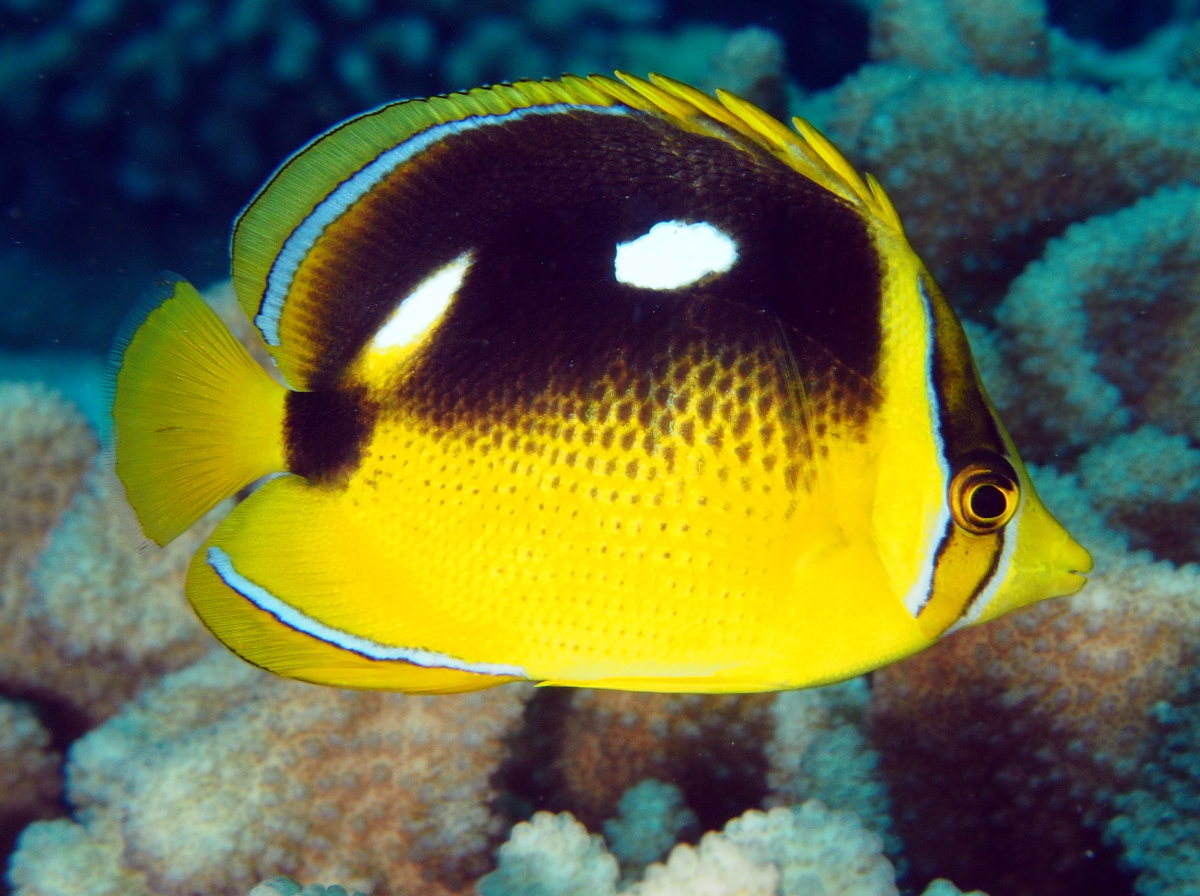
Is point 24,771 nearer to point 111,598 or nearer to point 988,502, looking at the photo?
point 111,598

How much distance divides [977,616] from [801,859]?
59 cm

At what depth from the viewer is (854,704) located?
6.23 feet

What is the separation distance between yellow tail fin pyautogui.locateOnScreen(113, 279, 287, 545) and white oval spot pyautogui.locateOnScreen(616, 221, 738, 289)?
0.47m

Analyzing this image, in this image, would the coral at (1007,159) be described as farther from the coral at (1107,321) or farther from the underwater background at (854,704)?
the coral at (1107,321)

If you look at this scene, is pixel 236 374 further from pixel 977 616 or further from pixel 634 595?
pixel 977 616

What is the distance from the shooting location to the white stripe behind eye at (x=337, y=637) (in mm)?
1021

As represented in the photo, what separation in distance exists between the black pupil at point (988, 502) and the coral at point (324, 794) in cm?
110

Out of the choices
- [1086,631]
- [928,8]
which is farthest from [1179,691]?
[928,8]

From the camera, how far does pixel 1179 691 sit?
1.62 meters

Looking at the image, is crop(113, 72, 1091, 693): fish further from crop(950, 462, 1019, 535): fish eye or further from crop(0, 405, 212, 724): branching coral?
crop(0, 405, 212, 724): branching coral

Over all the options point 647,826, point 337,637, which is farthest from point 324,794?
point 337,637

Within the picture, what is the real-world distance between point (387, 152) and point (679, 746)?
1.43 m

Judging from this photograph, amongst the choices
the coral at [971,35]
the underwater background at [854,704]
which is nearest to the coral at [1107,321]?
the underwater background at [854,704]

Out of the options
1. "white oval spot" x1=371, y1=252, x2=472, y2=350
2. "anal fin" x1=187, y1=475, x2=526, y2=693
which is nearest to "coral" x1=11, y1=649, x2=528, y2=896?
"anal fin" x1=187, y1=475, x2=526, y2=693
